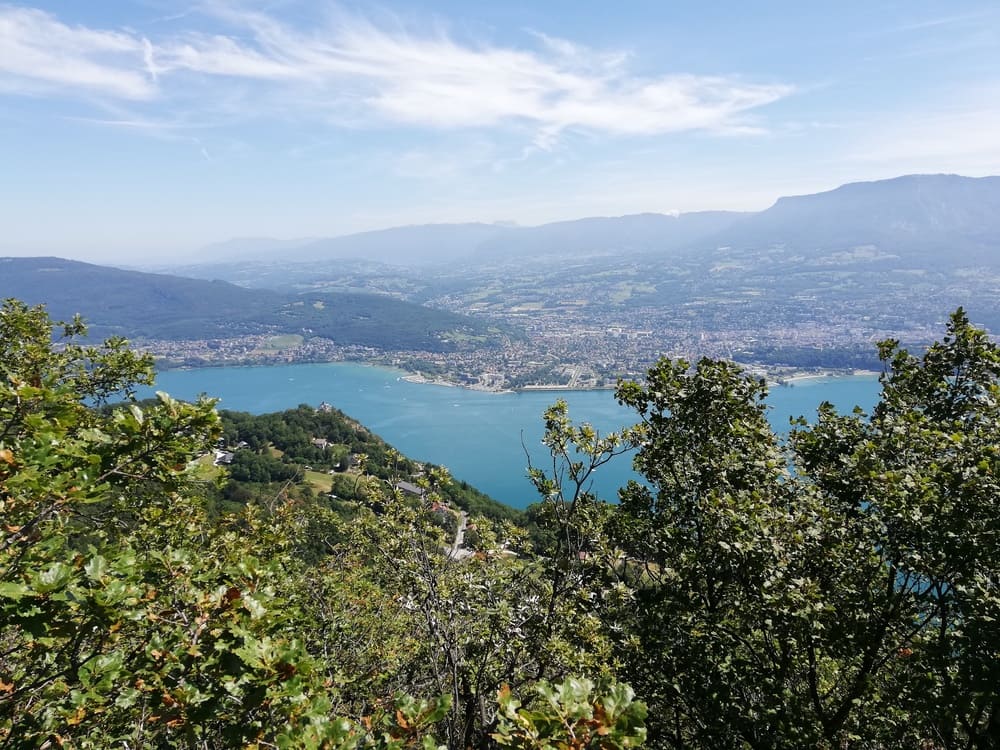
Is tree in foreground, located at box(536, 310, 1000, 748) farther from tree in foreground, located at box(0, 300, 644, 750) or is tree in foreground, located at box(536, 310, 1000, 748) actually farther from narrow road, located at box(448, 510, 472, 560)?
narrow road, located at box(448, 510, 472, 560)

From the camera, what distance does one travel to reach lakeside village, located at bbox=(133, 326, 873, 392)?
255ft

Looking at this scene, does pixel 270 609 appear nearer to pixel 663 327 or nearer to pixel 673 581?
pixel 673 581

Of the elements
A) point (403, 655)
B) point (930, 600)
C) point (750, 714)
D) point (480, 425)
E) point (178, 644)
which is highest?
point (178, 644)

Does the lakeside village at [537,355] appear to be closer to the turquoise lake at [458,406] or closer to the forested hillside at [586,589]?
the turquoise lake at [458,406]

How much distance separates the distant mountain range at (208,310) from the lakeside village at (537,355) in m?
8.03

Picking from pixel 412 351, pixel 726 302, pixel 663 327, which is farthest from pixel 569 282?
pixel 412 351

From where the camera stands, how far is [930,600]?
3.40 metres

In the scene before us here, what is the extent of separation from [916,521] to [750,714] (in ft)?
5.72

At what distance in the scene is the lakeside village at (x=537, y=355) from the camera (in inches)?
3059

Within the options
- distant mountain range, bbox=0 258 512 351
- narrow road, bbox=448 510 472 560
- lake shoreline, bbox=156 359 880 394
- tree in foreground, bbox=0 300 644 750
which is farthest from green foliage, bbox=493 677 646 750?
distant mountain range, bbox=0 258 512 351

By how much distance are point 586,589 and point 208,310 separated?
166 meters

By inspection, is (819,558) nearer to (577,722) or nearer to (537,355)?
(577,722)

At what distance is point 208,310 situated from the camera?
148 m

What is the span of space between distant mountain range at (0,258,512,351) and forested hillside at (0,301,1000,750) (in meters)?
103
